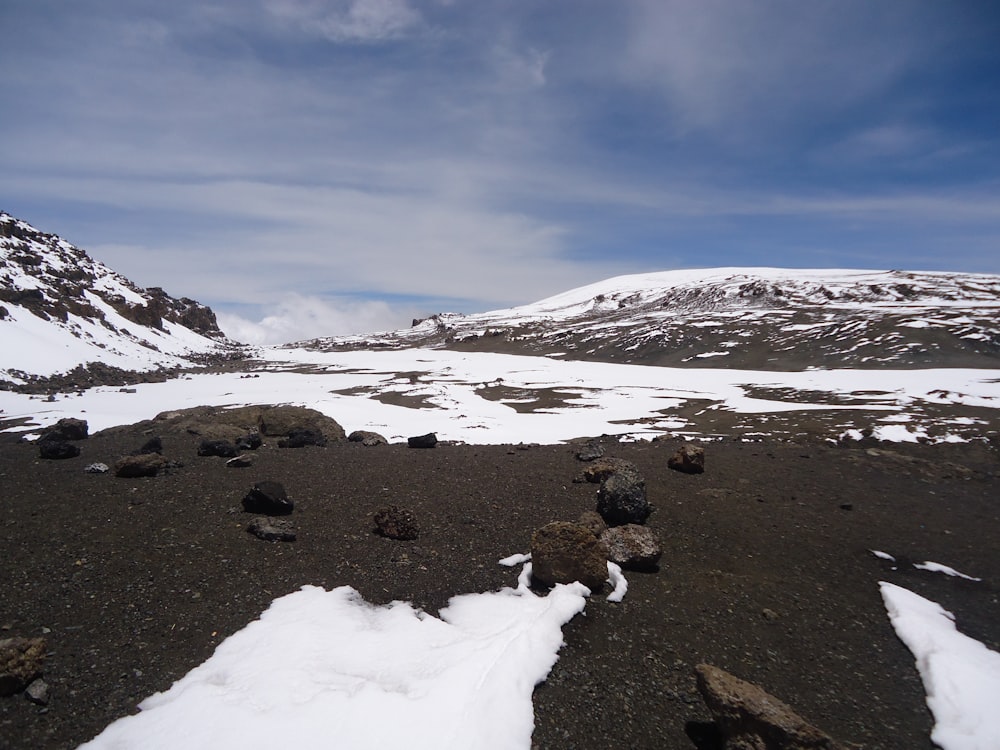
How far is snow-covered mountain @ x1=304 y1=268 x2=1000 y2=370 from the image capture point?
63159 millimetres

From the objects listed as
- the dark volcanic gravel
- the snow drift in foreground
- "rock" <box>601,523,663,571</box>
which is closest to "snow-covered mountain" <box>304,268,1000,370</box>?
the dark volcanic gravel

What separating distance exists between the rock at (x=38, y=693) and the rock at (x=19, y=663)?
0.37 ft

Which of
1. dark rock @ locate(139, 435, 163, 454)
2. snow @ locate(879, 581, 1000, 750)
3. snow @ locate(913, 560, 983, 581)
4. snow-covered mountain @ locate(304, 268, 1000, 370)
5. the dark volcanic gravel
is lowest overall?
snow @ locate(913, 560, 983, 581)

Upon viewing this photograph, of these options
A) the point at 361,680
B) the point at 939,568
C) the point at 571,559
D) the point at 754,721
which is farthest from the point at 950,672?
the point at 361,680

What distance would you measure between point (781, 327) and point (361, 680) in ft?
300

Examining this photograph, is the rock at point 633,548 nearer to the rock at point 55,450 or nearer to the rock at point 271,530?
the rock at point 271,530

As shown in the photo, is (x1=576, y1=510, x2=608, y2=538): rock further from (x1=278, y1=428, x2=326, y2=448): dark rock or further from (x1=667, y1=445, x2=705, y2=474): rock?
(x1=278, y1=428, x2=326, y2=448): dark rock

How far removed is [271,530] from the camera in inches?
333

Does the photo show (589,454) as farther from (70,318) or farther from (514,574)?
(70,318)

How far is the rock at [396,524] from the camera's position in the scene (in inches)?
352

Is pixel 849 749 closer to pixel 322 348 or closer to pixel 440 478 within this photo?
pixel 440 478

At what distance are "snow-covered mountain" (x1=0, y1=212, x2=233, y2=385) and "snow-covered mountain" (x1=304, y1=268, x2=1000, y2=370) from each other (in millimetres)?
55676

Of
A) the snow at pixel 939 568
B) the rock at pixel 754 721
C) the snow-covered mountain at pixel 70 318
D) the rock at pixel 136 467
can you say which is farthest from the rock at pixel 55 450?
the snow-covered mountain at pixel 70 318

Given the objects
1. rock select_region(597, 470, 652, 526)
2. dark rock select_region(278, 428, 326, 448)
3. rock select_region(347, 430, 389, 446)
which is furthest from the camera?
rock select_region(347, 430, 389, 446)
